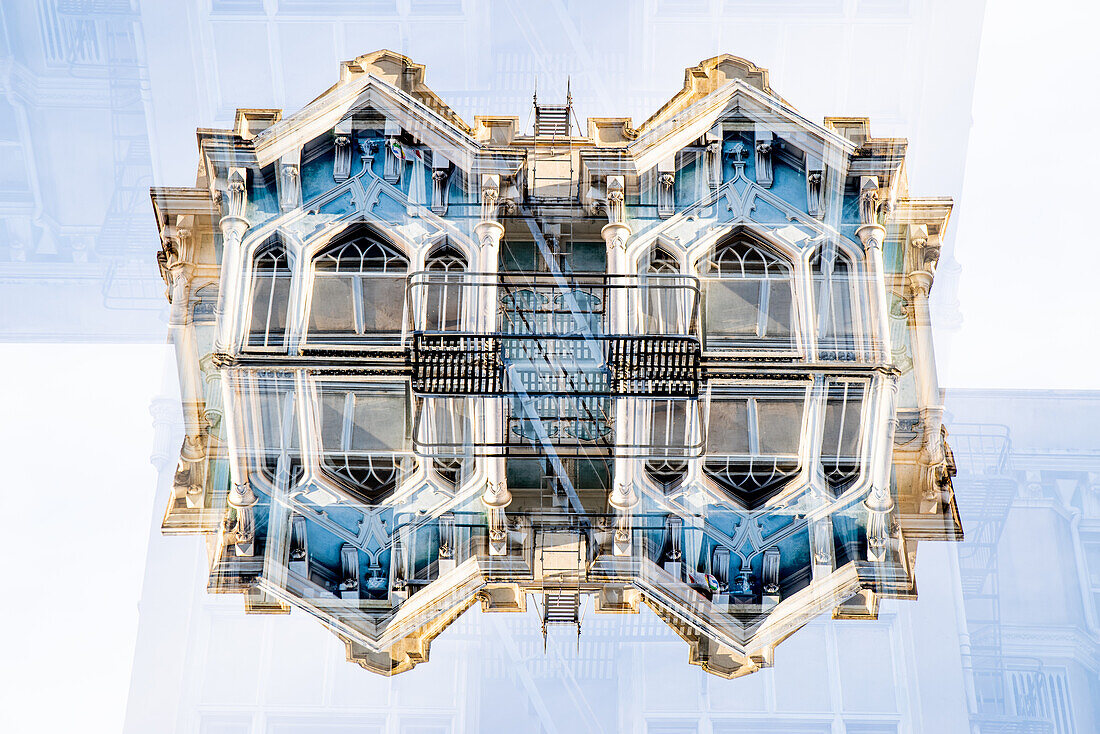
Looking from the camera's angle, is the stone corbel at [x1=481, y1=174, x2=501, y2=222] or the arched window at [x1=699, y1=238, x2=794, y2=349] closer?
the arched window at [x1=699, y1=238, x2=794, y2=349]

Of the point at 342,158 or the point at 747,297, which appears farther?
the point at 342,158

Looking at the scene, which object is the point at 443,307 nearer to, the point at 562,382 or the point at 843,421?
the point at 562,382

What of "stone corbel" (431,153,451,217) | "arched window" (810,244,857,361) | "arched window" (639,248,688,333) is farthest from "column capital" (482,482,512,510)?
"arched window" (810,244,857,361)

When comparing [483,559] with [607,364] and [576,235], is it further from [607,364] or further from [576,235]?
[576,235]

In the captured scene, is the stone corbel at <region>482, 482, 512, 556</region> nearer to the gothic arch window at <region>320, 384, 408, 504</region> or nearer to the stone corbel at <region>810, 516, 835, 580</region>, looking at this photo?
the gothic arch window at <region>320, 384, 408, 504</region>

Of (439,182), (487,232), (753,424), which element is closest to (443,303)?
(487,232)

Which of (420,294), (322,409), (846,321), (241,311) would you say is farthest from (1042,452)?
(241,311)
